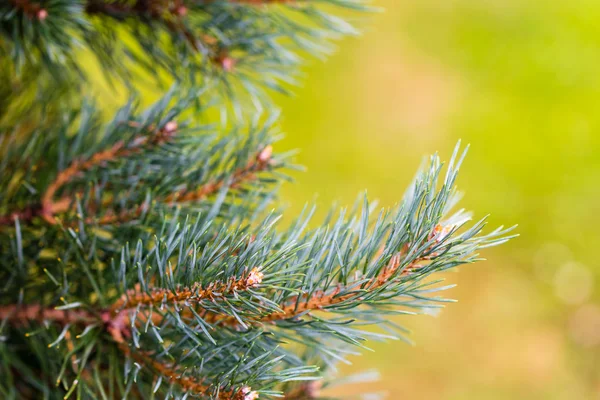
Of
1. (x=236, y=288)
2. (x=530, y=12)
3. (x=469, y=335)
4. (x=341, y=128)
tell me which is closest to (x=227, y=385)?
(x=236, y=288)

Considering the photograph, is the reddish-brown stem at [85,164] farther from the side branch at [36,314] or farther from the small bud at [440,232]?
the small bud at [440,232]

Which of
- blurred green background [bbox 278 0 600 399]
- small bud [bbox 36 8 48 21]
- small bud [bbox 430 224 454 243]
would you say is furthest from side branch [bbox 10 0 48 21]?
blurred green background [bbox 278 0 600 399]

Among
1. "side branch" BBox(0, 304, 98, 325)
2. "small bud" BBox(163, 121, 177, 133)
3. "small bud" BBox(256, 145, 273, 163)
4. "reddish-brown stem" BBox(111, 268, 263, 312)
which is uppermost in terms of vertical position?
"small bud" BBox(256, 145, 273, 163)

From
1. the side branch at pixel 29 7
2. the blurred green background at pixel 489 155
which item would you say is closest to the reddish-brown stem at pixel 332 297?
the side branch at pixel 29 7

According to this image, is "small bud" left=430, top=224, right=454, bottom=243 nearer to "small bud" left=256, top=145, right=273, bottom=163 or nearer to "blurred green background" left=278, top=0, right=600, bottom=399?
"small bud" left=256, top=145, right=273, bottom=163

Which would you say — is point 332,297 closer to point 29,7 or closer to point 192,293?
point 192,293

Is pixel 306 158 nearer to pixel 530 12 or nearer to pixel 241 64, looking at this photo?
pixel 530 12

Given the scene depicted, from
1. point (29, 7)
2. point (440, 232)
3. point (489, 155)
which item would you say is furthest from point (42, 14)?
point (489, 155)

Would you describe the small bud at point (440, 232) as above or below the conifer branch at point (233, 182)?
above
